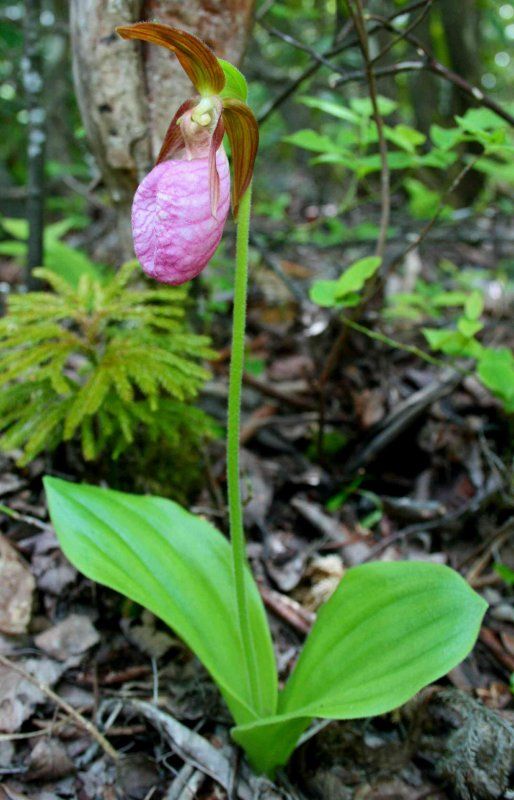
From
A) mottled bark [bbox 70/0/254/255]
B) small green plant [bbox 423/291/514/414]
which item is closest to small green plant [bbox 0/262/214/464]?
mottled bark [bbox 70/0/254/255]

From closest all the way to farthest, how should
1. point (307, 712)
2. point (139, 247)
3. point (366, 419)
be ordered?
point (139, 247), point (307, 712), point (366, 419)

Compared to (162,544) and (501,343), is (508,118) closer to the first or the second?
(501,343)

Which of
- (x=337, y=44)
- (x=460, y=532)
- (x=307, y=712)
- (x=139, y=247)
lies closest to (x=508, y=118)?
(x=337, y=44)

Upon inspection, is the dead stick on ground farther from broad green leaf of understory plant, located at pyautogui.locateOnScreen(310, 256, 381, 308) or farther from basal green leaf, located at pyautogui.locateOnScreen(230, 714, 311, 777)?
broad green leaf of understory plant, located at pyautogui.locateOnScreen(310, 256, 381, 308)

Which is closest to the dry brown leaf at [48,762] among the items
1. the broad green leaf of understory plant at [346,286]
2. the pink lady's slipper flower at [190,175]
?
the pink lady's slipper flower at [190,175]

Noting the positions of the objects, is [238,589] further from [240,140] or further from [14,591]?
[240,140]

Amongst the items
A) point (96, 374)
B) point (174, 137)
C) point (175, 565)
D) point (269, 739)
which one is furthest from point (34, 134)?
point (269, 739)
